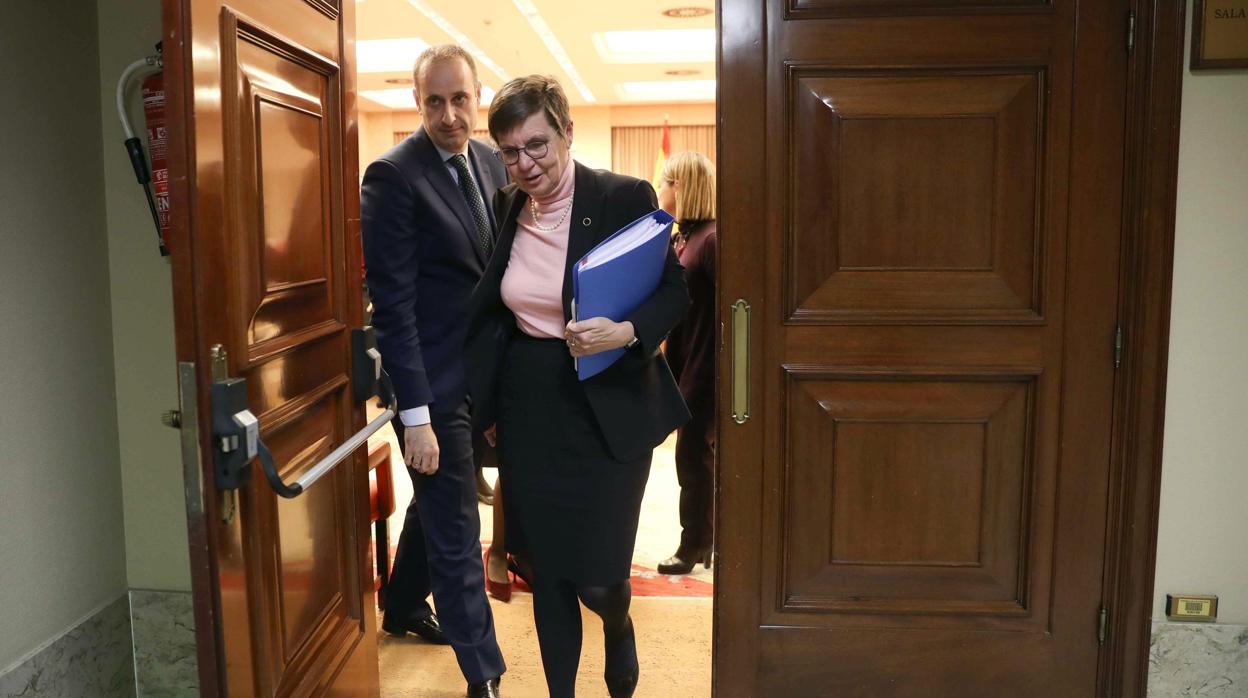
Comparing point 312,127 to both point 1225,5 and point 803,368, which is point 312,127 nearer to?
point 803,368

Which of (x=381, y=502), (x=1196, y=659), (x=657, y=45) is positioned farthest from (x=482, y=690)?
(x=657, y=45)

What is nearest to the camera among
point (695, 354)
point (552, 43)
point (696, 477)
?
point (695, 354)

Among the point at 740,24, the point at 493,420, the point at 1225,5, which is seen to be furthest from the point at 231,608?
the point at 1225,5

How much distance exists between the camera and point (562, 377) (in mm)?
1920

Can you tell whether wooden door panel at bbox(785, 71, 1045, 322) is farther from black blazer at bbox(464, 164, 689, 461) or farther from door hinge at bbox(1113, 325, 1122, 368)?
black blazer at bbox(464, 164, 689, 461)

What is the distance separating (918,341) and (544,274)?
78 cm

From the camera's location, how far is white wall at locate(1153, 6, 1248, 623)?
1.92 metres

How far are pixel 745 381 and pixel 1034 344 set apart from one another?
60cm

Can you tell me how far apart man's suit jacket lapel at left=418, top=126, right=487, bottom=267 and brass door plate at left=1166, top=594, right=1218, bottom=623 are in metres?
1.71

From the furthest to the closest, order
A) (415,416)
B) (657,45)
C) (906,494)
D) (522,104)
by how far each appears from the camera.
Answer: (657,45) < (415,416) < (906,494) < (522,104)

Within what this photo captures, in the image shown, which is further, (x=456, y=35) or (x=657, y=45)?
(x=657, y=45)

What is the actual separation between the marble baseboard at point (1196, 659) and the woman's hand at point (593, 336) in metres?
1.32

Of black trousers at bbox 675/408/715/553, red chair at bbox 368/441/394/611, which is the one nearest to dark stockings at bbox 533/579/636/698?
red chair at bbox 368/441/394/611

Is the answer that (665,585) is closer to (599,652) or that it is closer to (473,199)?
(599,652)
